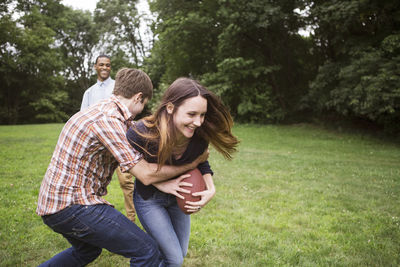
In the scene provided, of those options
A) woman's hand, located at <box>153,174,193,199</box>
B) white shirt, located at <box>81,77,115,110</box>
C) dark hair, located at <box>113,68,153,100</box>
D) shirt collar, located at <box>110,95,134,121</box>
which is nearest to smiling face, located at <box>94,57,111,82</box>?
white shirt, located at <box>81,77,115,110</box>

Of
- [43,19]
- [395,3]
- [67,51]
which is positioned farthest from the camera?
[67,51]

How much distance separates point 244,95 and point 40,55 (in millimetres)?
27113

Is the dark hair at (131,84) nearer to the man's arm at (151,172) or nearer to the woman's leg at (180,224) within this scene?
the man's arm at (151,172)

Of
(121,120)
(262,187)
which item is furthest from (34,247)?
(262,187)

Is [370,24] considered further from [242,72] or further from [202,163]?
[202,163]

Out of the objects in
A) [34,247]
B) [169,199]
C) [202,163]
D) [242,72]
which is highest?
[242,72]

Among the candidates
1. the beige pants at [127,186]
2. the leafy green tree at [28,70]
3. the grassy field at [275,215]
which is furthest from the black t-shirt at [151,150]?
the leafy green tree at [28,70]

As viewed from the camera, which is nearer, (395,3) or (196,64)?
(395,3)

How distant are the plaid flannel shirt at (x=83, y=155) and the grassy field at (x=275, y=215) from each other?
2.17m

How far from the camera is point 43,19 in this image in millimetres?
39844

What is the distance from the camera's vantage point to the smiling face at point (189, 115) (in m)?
2.60

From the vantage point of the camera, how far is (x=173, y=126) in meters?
2.66

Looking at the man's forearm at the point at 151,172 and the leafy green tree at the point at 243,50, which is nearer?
the man's forearm at the point at 151,172

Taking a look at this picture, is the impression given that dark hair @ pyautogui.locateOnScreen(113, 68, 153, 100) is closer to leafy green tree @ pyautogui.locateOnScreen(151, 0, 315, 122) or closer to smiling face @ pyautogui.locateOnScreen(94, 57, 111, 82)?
smiling face @ pyautogui.locateOnScreen(94, 57, 111, 82)
